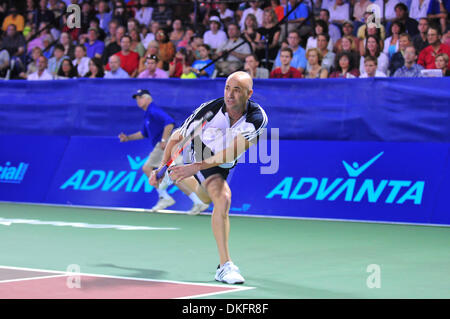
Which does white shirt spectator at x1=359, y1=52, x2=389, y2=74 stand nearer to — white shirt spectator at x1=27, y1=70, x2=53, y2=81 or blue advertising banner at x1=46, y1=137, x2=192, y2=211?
blue advertising banner at x1=46, y1=137, x2=192, y2=211

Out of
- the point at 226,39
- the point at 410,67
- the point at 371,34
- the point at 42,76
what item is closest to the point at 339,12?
the point at 371,34

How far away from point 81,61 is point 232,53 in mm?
3842

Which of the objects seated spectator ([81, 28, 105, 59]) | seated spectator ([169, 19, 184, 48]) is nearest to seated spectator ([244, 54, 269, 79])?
seated spectator ([169, 19, 184, 48])

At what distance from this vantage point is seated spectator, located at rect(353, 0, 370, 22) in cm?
1717

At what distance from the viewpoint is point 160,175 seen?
346 inches

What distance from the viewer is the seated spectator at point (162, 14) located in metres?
20.3

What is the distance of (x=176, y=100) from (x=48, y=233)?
476 cm

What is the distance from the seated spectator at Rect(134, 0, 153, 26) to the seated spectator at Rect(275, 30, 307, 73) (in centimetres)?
468

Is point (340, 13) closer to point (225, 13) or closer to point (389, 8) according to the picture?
point (389, 8)

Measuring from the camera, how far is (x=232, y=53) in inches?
701
